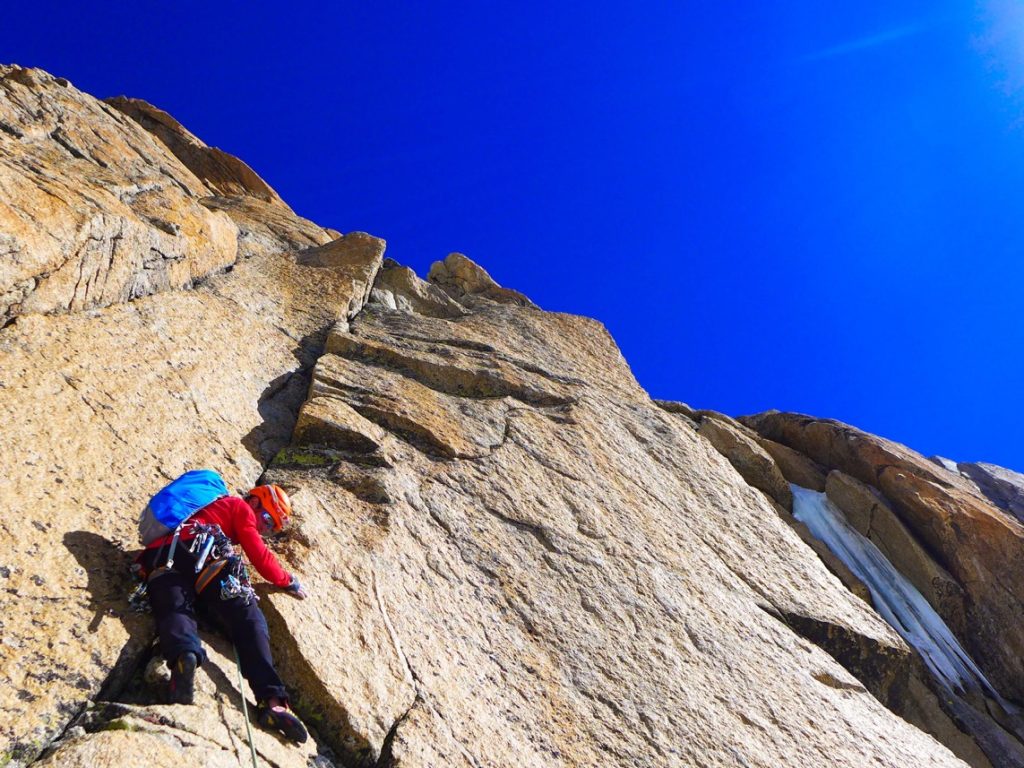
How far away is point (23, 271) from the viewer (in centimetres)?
954

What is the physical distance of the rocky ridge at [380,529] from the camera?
713cm

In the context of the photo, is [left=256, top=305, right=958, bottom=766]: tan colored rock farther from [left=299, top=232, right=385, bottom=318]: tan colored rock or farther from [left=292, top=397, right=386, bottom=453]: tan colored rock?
[left=299, top=232, right=385, bottom=318]: tan colored rock

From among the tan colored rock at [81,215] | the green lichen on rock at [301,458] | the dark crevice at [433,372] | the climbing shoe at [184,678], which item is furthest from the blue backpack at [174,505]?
the dark crevice at [433,372]

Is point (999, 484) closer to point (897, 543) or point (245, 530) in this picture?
point (897, 543)

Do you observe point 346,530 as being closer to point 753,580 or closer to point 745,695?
point 745,695

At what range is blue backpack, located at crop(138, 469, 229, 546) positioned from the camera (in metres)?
7.48

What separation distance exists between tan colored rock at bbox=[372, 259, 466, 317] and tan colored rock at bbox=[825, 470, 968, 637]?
46.3ft

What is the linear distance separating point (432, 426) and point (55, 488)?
6.27 metres

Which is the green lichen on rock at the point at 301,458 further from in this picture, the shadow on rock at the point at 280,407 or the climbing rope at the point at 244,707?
the climbing rope at the point at 244,707

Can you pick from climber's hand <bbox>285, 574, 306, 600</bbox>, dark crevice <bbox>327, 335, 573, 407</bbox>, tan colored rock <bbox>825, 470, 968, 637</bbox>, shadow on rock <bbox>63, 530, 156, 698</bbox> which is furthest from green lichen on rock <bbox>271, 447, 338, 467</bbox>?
tan colored rock <bbox>825, 470, 968, 637</bbox>

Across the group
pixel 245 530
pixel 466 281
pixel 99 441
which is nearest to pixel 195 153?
pixel 466 281

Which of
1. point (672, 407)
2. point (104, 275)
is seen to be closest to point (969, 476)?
point (672, 407)

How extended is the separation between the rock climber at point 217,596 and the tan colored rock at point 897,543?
794 inches

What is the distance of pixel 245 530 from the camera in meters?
8.09
